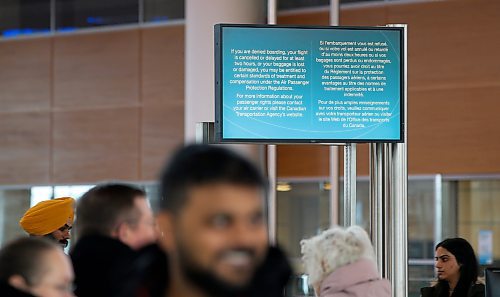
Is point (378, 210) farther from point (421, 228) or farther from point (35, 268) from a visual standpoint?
point (421, 228)

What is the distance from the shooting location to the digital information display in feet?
19.9

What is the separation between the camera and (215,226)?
4.89ft

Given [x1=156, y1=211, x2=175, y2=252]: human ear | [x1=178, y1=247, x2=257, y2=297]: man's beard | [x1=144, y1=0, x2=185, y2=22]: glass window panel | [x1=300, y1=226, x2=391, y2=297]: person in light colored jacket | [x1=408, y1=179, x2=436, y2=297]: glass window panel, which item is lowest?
[x1=408, y1=179, x2=436, y2=297]: glass window panel

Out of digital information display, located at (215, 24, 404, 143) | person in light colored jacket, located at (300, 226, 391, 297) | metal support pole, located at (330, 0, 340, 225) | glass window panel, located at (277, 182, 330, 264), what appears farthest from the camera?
glass window panel, located at (277, 182, 330, 264)

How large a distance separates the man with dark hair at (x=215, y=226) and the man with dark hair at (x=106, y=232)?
3.85 ft

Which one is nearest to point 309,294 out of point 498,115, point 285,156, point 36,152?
point 285,156

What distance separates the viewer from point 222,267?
1477mm

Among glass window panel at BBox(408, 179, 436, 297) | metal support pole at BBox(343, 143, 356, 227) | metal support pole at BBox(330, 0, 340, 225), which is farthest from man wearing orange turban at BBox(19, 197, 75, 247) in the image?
glass window panel at BBox(408, 179, 436, 297)

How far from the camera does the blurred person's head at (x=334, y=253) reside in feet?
11.8

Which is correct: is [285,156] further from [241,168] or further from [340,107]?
[241,168]

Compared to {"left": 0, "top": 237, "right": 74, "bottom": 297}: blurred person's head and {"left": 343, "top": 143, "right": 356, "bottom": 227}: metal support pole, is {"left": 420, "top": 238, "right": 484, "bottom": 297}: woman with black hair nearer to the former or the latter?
{"left": 343, "top": 143, "right": 356, "bottom": 227}: metal support pole

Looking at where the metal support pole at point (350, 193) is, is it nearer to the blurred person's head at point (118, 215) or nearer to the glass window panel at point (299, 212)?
the blurred person's head at point (118, 215)

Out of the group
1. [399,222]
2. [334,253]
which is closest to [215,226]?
[334,253]

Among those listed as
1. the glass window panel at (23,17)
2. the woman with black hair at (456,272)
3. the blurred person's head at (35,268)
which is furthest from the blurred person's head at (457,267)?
the glass window panel at (23,17)
